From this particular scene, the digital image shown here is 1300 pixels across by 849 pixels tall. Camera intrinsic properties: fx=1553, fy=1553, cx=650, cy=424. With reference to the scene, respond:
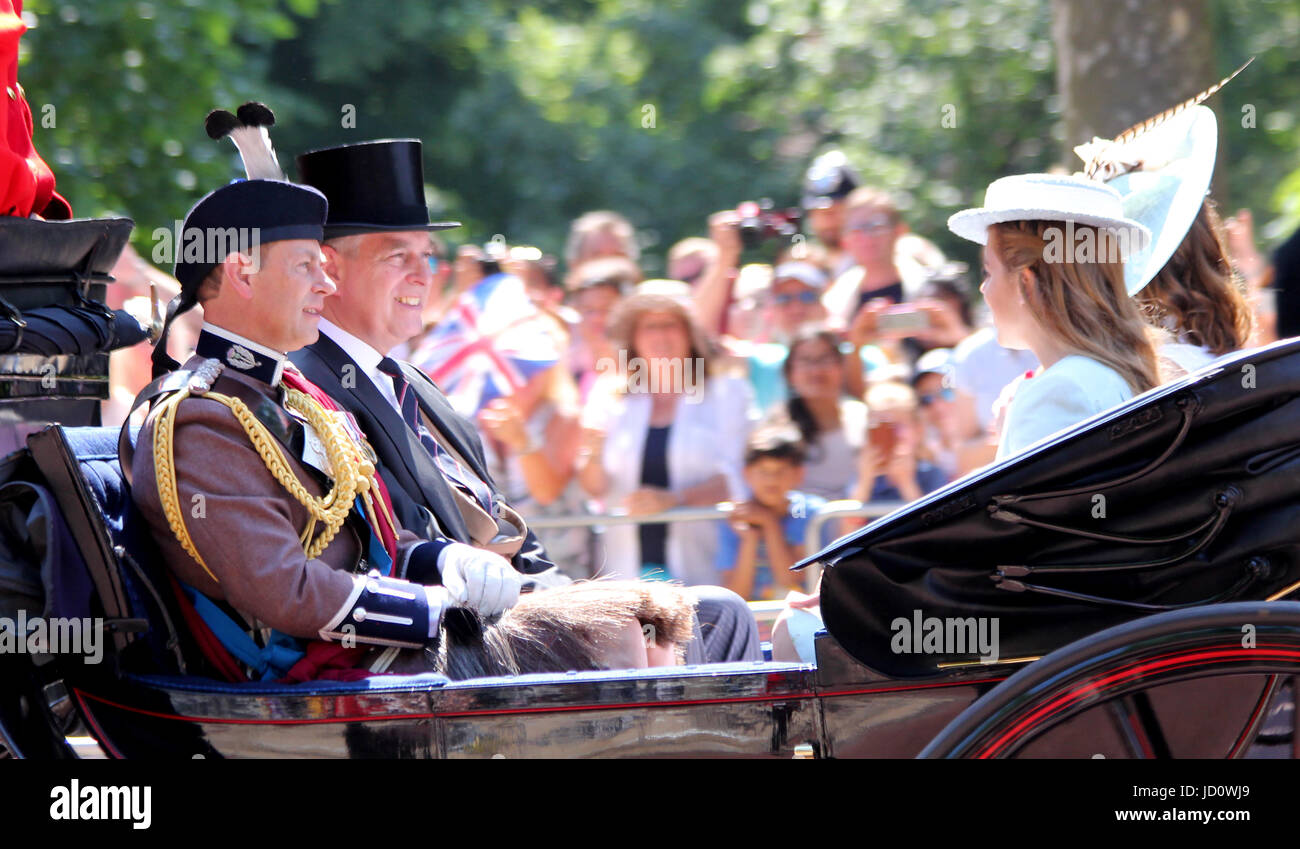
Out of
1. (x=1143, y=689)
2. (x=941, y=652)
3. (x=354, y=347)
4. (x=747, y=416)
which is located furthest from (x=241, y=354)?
(x=747, y=416)

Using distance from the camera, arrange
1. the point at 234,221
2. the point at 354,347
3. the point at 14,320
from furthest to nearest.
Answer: the point at 354,347, the point at 234,221, the point at 14,320

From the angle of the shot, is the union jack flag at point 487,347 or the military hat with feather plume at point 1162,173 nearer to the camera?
the military hat with feather plume at point 1162,173

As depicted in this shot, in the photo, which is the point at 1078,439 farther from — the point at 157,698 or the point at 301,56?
the point at 301,56

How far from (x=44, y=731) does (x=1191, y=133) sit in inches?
104

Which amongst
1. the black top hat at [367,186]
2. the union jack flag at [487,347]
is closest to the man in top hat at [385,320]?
the black top hat at [367,186]

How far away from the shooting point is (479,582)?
290cm

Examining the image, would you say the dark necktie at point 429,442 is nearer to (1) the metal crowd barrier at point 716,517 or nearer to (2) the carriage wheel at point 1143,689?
(1) the metal crowd barrier at point 716,517


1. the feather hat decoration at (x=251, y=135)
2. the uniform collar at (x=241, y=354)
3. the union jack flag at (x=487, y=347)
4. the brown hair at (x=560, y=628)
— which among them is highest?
the union jack flag at (x=487, y=347)

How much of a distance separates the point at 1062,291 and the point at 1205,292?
0.65 m

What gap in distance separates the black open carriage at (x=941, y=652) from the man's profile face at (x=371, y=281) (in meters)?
0.97

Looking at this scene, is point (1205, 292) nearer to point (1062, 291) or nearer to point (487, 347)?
point (1062, 291)

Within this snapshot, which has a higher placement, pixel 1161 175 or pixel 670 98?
pixel 670 98

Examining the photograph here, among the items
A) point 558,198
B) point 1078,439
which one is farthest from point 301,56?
point 1078,439

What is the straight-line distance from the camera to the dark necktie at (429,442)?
350 centimetres
